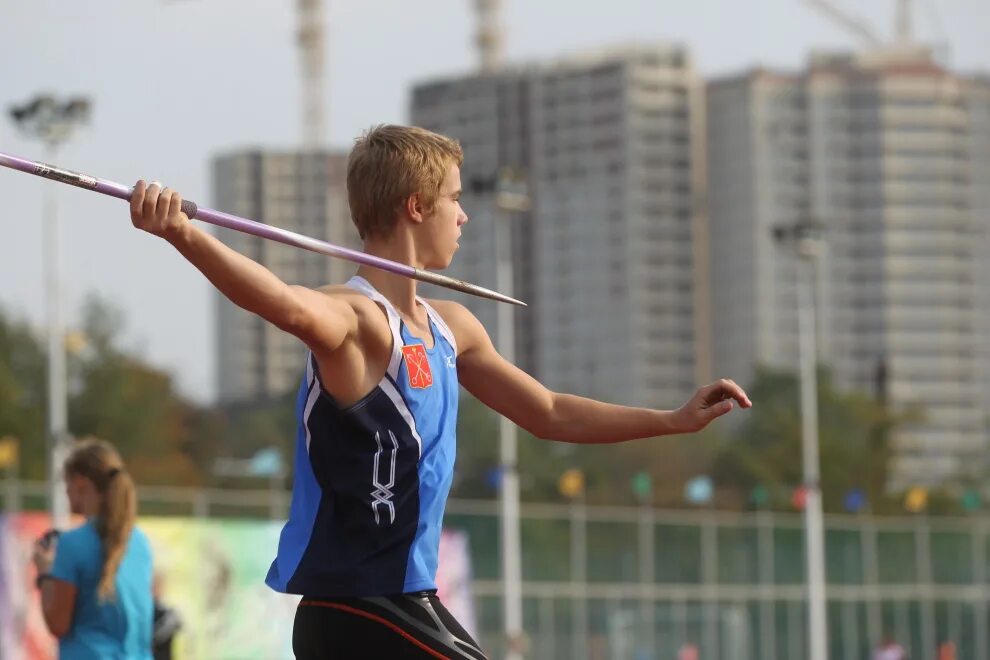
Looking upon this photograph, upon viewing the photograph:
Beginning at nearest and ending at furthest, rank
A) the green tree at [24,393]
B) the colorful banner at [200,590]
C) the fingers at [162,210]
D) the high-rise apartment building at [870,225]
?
the fingers at [162,210]
the colorful banner at [200,590]
the green tree at [24,393]
the high-rise apartment building at [870,225]

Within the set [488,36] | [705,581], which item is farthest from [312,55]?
[705,581]

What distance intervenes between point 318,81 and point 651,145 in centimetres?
2873

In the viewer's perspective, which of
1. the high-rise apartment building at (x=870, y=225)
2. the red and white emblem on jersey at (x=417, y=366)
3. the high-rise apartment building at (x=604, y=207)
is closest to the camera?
the red and white emblem on jersey at (x=417, y=366)

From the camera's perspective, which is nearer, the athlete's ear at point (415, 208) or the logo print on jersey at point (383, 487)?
the logo print on jersey at point (383, 487)

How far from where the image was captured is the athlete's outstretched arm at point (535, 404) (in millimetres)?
5160

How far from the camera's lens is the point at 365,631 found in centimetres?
457

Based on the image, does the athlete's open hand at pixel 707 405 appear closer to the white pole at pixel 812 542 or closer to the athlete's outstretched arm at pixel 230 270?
the athlete's outstretched arm at pixel 230 270

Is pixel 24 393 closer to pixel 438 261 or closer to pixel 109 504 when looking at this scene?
pixel 109 504

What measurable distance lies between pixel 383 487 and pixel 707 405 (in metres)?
0.90

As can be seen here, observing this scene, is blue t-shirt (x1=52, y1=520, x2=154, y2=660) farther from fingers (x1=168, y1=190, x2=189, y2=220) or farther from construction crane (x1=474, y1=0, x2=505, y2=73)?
construction crane (x1=474, y1=0, x2=505, y2=73)

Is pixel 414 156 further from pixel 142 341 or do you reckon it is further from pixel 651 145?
pixel 651 145

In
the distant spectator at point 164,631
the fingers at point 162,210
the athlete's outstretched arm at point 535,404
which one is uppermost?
the fingers at point 162,210

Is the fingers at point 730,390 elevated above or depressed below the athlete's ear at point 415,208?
below

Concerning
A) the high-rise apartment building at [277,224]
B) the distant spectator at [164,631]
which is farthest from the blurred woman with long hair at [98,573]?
the high-rise apartment building at [277,224]
